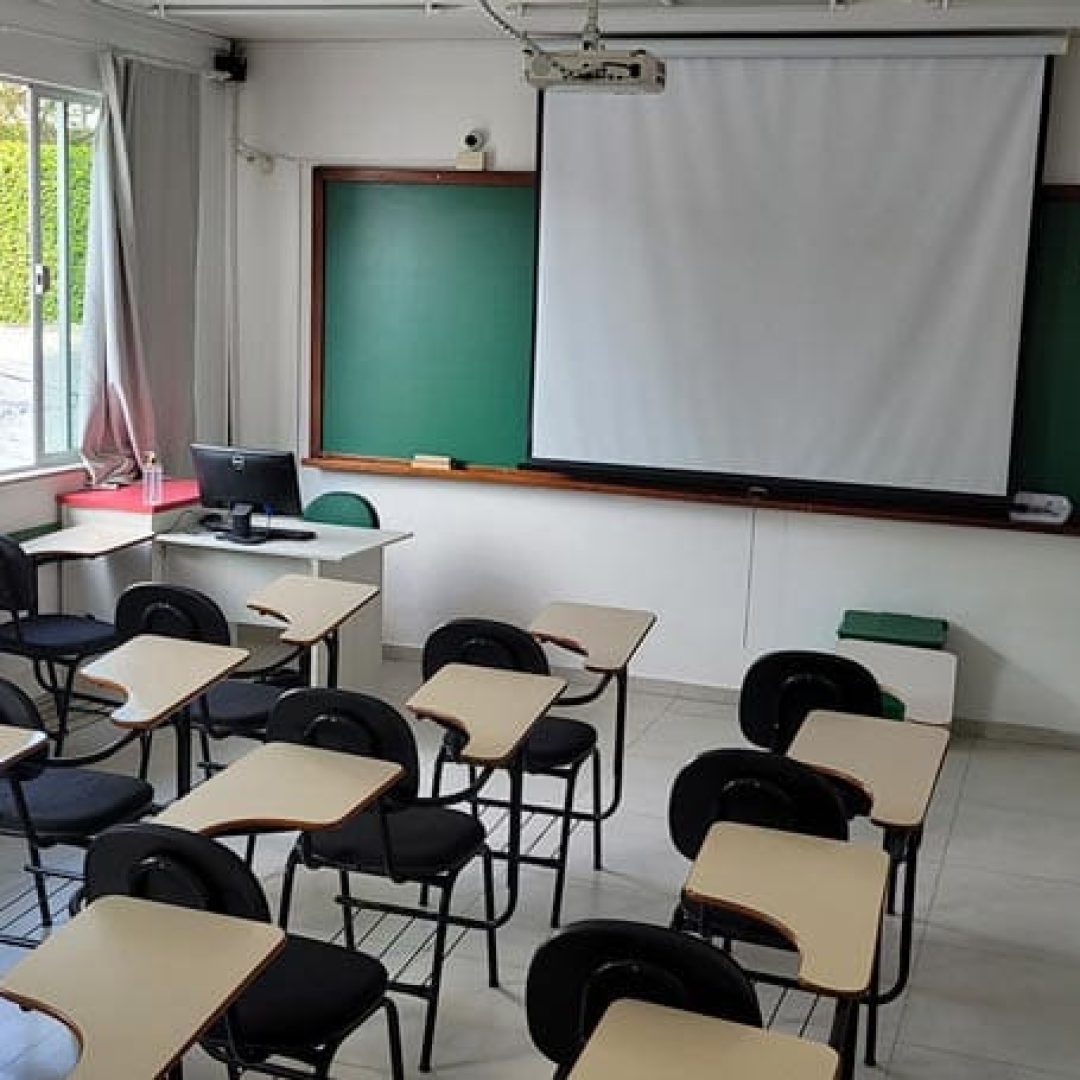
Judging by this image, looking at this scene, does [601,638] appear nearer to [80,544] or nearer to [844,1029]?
[844,1029]

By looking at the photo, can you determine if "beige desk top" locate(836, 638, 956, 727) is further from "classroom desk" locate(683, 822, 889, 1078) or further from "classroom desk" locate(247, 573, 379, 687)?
"classroom desk" locate(683, 822, 889, 1078)

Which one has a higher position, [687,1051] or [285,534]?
[285,534]

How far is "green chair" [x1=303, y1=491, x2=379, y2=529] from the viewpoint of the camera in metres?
6.63

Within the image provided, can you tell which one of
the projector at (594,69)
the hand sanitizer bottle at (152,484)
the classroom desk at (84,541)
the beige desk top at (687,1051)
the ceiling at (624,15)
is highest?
the ceiling at (624,15)

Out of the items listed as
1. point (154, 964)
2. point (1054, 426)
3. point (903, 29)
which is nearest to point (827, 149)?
point (903, 29)

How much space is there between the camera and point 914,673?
5969mm

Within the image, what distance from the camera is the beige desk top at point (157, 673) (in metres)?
3.97

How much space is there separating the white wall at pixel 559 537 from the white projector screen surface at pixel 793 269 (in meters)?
0.28

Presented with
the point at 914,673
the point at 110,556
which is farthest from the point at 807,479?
the point at 110,556

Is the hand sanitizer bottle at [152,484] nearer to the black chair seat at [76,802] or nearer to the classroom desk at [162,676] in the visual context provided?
the classroom desk at [162,676]

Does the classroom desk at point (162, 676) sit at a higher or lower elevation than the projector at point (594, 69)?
lower

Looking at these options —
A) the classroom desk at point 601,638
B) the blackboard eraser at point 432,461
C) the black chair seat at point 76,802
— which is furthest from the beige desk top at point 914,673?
the black chair seat at point 76,802

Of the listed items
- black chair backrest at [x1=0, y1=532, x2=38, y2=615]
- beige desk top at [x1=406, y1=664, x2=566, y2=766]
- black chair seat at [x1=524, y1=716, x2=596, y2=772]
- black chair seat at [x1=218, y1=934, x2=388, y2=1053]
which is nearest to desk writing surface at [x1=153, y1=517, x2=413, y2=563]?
black chair backrest at [x1=0, y1=532, x2=38, y2=615]

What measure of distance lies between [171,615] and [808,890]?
267 cm
